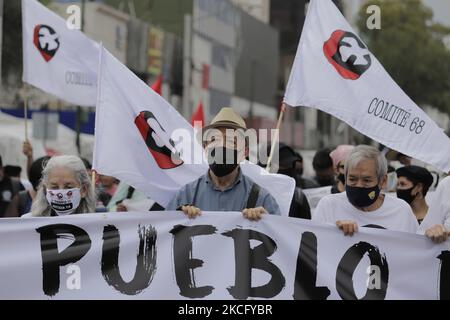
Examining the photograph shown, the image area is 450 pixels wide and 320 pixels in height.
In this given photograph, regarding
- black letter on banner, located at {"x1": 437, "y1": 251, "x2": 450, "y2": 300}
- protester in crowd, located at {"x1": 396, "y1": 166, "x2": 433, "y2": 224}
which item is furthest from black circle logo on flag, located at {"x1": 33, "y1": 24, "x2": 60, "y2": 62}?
black letter on banner, located at {"x1": 437, "y1": 251, "x2": 450, "y2": 300}

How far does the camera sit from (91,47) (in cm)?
1023

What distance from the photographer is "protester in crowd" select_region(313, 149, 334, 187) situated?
33.4 ft

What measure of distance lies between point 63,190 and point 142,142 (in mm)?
866

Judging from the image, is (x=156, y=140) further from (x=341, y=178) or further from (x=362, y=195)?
(x=341, y=178)

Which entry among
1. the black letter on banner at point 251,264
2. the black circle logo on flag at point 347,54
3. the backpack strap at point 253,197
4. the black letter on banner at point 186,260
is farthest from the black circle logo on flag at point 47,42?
the black letter on banner at point 251,264

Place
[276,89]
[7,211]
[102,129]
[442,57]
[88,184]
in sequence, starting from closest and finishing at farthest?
[88,184], [102,129], [7,211], [442,57], [276,89]

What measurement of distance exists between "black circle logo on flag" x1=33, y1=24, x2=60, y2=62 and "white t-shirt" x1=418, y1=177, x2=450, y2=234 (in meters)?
4.83

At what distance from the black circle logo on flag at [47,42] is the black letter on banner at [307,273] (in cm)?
516

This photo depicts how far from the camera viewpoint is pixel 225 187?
6.33m

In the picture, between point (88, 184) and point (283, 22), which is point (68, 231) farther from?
point (283, 22)

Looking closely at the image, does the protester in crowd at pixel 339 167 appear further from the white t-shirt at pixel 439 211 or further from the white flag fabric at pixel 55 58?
the white flag fabric at pixel 55 58

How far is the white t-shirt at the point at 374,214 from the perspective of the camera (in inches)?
249

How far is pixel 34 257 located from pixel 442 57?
2145 inches

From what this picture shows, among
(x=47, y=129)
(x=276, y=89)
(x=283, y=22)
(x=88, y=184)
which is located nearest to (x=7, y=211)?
(x=88, y=184)
